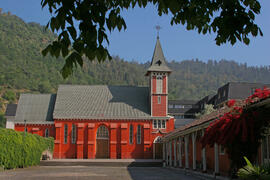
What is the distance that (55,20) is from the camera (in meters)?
4.68

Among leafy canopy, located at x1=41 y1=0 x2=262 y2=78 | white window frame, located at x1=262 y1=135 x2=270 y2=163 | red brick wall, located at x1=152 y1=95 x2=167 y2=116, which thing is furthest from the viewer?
red brick wall, located at x1=152 y1=95 x2=167 y2=116

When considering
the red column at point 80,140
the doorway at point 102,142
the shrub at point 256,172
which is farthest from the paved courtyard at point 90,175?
the doorway at point 102,142

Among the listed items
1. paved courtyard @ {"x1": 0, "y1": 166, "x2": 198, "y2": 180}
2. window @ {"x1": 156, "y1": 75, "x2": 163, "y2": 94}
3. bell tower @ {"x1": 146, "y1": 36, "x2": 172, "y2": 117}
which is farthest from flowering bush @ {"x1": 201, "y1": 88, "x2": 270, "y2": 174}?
window @ {"x1": 156, "y1": 75, "x2": 163, "y2": 94}

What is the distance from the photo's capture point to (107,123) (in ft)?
154

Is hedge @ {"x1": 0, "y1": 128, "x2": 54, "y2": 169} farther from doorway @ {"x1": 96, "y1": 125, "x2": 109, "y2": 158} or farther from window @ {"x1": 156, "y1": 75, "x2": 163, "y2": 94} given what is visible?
window @ {"x1": 156, "y1": 75, "x2": 163, "y2": 94}

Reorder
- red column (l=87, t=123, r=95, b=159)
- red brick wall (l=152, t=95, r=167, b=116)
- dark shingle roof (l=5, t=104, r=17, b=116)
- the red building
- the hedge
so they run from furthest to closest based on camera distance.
→ 1. dark shingle roof (l=5, t=104, r=17, b=116)
2. red brick wall (l=152, t=95, r=167, b=116)
3. the red building
4. red column (l=87, t=123, r=95, b=159)
5. the hedge

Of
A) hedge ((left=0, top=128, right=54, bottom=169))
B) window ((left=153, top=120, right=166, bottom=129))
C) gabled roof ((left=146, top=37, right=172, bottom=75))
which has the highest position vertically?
gabled roof ((left=146, top=37, right=172, bottom=75))

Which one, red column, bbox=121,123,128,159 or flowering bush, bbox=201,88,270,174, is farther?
red column, bbox=121,123,128,159

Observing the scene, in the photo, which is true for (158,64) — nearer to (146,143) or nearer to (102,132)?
(146,143)

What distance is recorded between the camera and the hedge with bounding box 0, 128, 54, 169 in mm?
25844

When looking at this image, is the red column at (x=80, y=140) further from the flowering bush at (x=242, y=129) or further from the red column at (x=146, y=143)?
the flowering bush at (x=242, y=129)

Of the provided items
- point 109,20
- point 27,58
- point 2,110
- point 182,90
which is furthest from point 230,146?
point 182,90

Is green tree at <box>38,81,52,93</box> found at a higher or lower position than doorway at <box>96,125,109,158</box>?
higher

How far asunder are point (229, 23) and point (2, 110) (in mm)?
110749
